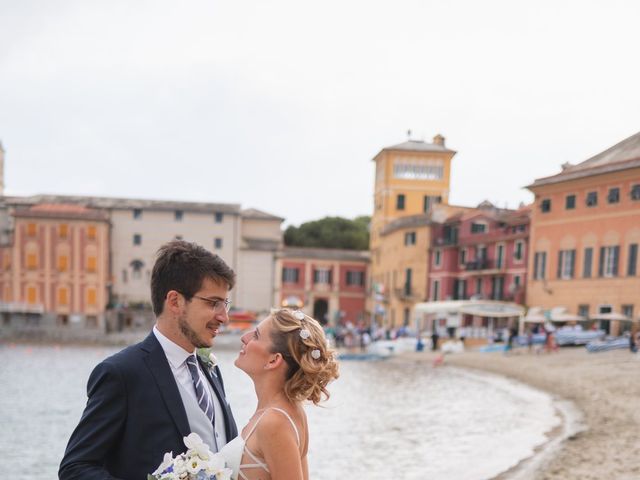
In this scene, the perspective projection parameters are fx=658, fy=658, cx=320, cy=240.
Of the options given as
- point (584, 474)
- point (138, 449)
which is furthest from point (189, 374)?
point (584, 474)

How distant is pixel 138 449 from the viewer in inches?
89.3

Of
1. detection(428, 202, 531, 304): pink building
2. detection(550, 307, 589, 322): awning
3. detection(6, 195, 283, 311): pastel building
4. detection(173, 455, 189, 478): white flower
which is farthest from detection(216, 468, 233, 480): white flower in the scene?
detection(6, 195, 283, 311): pastel building

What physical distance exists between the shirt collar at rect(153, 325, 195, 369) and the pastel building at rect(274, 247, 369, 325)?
5615 cm

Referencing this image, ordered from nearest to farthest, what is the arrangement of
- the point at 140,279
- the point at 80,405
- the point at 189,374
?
the point at 189,374 < the point at 80,405 < the point at 140,279

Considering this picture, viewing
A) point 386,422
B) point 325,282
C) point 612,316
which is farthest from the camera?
point 325,282

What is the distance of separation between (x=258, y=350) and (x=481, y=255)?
4284 centimetres

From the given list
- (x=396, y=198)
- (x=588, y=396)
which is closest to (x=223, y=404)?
(x=588, y=396)

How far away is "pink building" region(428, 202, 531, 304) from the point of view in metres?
39.9

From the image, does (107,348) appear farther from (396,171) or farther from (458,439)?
(458,439)

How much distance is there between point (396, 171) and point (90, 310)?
28.0 metres

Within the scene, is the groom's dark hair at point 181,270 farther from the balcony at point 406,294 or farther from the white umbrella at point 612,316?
the balcony at point 406,294

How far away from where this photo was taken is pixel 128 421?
Answer: 2271 mm

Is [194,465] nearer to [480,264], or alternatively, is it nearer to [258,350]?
[258,350]

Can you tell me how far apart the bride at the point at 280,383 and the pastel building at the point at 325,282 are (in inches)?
2211
